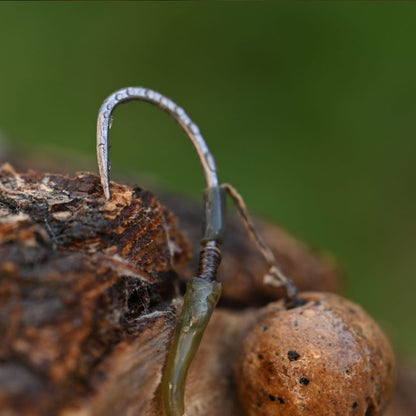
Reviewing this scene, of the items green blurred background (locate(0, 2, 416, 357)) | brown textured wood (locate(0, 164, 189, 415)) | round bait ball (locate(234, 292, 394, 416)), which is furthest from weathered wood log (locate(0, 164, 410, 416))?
green blurred background (locate(0, 2, 416, 357))

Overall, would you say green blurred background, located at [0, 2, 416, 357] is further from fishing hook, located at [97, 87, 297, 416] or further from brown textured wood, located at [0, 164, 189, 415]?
brown textured wood, located at [0, 164, 189, 415]

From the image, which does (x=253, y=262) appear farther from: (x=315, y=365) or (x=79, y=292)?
(x=79, y=292)

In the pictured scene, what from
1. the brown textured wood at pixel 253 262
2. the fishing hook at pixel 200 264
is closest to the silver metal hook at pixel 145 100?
the fishing hook at pixel 200 264

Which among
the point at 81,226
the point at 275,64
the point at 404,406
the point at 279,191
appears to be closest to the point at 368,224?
the point at 279,191

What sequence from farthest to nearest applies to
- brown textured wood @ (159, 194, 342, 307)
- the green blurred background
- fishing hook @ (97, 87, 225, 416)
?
the green blurred background, brown textured wood @ (159, 194, 342, 307), fishing hook @ (97, 87, 225, 416)

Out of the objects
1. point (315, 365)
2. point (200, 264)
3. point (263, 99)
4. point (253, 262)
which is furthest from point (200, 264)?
point (263, 99)

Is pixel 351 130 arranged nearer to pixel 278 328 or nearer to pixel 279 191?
pixel 279 191
